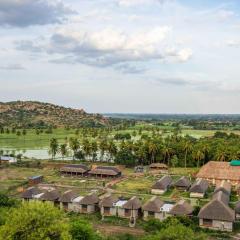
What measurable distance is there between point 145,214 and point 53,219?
16913mm

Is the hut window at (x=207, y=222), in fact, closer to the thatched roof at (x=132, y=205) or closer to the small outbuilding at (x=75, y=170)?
the thatched roof at (x=132, y=205)

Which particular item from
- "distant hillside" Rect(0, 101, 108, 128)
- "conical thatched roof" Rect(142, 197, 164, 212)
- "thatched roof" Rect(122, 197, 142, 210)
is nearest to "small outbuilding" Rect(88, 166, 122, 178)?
"thatched roof" Rect(122, 197, 142, 210)

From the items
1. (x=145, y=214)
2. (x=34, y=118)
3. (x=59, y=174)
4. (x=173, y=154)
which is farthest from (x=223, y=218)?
(x=34, y=118)

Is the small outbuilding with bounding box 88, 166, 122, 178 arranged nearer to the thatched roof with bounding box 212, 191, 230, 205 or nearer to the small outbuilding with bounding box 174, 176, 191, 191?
the small outbuilding with bounding box 174, 176, 191, 191

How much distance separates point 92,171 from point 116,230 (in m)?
27.7

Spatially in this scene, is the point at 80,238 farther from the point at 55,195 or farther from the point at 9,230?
the point at 55,195

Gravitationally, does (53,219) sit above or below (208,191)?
above

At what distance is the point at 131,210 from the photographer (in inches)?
1644

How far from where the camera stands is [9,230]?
25.5 m

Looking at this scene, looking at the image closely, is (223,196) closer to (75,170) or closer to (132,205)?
(132,205)

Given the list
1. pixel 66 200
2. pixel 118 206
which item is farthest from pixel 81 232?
pixel 66 200

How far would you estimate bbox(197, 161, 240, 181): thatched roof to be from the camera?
195 ft

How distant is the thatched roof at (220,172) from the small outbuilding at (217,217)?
20277mm

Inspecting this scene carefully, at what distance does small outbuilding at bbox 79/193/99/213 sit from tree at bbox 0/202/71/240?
17480 mm
